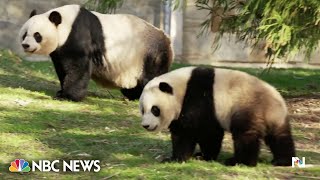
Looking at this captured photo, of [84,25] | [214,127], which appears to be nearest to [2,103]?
[84,25]

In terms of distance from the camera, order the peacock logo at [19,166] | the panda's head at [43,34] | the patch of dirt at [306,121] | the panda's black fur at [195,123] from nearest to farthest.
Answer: the peacock logo at [19,166]
the panda's black fur at [195,123]
the patch of dirt at [306,121]
the panda's head at [43,34]

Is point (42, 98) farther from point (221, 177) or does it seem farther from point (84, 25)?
point (221, 177)

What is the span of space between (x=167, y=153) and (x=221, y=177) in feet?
2.72

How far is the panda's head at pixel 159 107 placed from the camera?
533 centimetres

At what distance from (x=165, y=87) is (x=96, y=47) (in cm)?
324

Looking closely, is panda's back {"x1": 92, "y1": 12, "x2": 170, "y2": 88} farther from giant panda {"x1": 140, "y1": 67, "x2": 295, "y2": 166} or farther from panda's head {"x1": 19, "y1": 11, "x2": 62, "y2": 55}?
giant panda {"x1": 140, "y1": 67, "x2": 295, "y2": 166}

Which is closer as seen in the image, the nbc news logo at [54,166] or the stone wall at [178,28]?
the nbc news logo at [54,166]

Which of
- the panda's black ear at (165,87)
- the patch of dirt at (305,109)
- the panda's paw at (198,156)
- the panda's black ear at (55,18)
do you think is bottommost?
the patch of dirt at (305,109)

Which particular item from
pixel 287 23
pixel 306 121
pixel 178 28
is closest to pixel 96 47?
pixel 287 23

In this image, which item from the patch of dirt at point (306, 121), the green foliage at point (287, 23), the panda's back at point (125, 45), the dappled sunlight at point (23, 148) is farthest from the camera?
the panda's back at point (125, 45)

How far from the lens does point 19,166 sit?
507cm

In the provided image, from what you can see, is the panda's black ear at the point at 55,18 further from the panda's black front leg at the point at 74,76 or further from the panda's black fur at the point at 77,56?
the panda's black front leg at the point at 74,76

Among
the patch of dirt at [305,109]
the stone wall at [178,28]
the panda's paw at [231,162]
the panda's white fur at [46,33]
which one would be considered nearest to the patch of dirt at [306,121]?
the patch of dirt at [305,109]

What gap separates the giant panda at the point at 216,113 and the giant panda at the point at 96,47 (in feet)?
9.60
